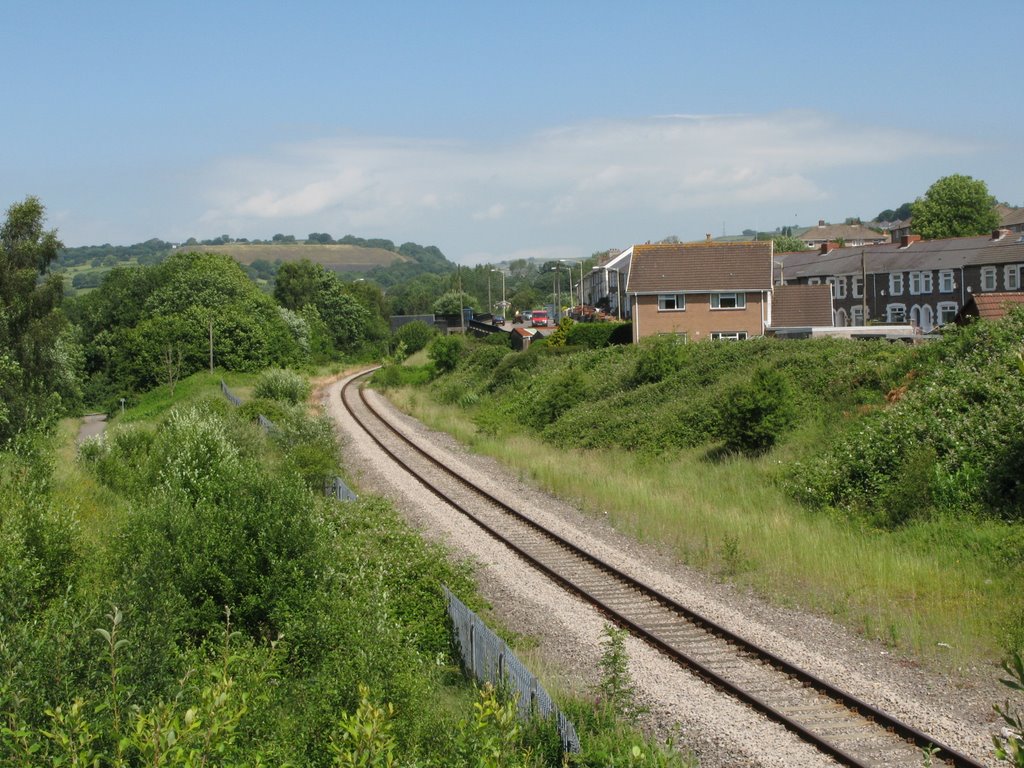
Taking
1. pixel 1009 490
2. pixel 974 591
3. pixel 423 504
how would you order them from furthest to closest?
pixel 423 504, pixel 1009 490, pixel 974 591

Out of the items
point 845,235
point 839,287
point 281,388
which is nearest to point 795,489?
point 281,388

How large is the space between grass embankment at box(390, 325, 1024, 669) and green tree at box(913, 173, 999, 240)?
269 feet

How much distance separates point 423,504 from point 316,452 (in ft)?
11.6

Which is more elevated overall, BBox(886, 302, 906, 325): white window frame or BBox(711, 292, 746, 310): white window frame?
BBox(711, 292, 746, 310): white window frame

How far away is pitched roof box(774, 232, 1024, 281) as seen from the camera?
213 ft

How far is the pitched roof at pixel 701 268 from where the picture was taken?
51406 mm

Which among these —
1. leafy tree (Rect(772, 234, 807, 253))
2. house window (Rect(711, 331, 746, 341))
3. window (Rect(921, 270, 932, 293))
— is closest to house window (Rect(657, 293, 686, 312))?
house window (Rect(711, 331, 746, 341))

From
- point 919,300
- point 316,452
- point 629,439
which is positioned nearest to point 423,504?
point 316,452

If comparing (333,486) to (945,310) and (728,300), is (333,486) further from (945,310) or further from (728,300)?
(945,310)

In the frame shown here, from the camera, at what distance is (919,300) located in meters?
69.4

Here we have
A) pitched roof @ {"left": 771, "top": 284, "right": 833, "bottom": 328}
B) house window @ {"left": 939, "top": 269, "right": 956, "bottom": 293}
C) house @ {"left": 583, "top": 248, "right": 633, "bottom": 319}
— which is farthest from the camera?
house @ {"left": 583, "top": 248, "right": 633, "bottom": 319}

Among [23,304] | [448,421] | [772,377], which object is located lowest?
[448,421]

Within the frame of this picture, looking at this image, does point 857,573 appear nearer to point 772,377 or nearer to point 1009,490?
point 1009,490

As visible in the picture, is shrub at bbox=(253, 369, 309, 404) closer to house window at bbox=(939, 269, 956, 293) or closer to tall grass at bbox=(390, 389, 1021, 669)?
tall grass at bbox=(390, 389, 1021, 669)
